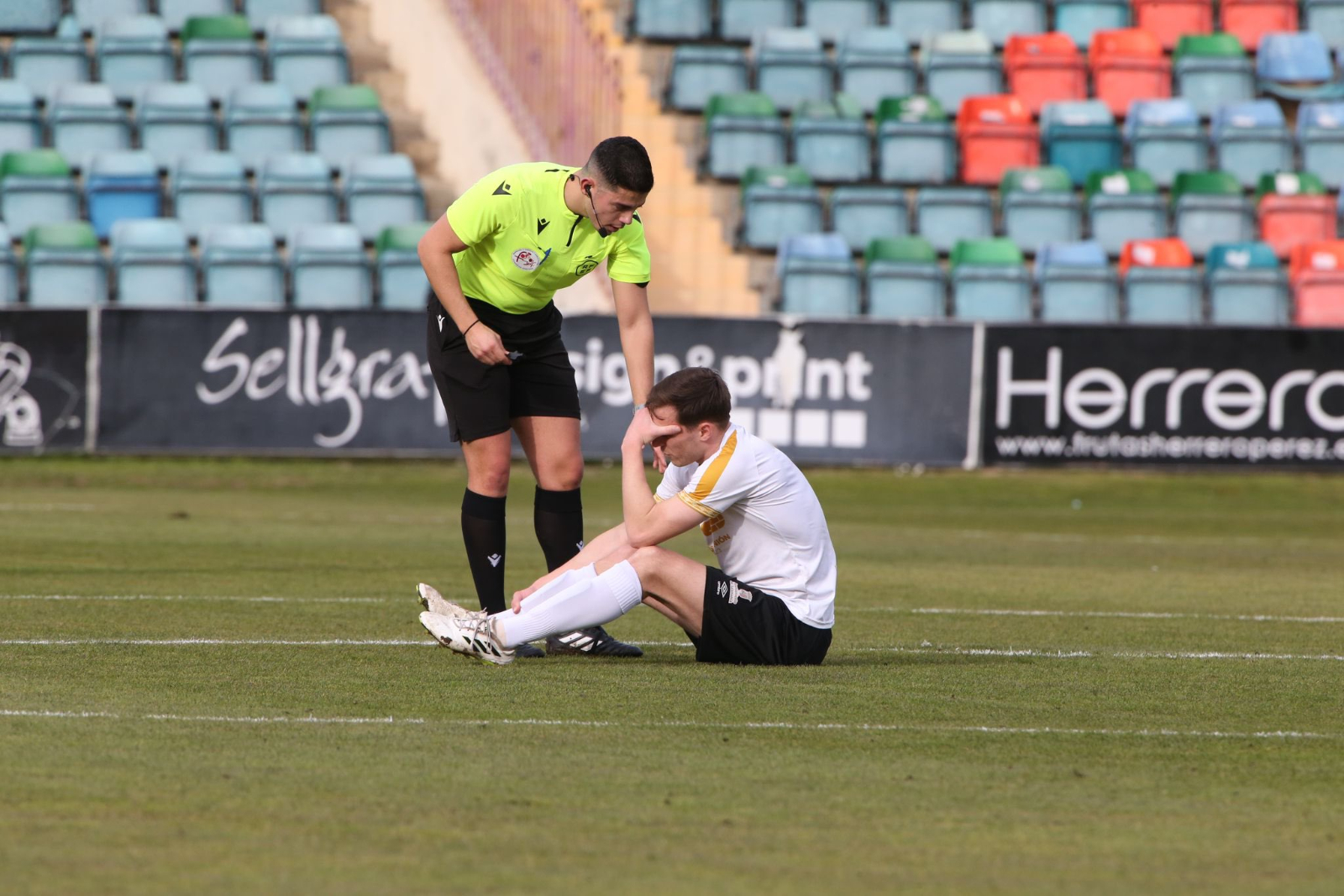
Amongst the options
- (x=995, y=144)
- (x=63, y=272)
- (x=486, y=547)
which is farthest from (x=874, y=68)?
(x=486, y=547)

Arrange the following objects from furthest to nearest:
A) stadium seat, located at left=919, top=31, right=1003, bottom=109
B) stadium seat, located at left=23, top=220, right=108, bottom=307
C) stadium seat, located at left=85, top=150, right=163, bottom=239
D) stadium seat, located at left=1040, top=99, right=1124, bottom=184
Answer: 1. stadium seat, located at left=919, top=31, right=1003, bottom=109
2. stadium seat, located at left=1040, top=99, right=1124, bottom=184
3. stadium seat, located at left=85, top=150, right=163, bottom=239
4. stadium seat, located at left=23, top=220, right=108, bottom=307

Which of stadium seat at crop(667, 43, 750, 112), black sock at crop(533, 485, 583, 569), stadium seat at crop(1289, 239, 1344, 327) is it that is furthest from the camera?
stadium seat at crop(667, 43, 750, 112)

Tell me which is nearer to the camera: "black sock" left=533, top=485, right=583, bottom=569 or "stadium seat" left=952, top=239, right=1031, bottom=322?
"black sock" left=533, top=485, right=583, bottom=569

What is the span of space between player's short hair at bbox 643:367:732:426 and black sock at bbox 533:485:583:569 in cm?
127

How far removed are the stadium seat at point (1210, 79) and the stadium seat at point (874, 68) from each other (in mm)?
3262

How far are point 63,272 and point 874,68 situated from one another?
31.3 ft

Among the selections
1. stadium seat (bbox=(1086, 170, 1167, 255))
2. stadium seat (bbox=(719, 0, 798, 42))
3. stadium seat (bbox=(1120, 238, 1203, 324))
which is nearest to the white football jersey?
stadium seat (bbox=(1120, 238, 1203, 324))

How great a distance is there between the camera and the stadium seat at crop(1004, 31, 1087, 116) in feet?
69.7

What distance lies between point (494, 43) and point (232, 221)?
4.29m

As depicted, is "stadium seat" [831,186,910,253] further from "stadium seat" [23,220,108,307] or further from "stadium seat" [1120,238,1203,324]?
"stadium seat" [23,220,108,307]

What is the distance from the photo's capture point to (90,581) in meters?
8.91

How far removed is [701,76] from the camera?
20859 mm

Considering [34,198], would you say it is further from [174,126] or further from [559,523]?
[559,523]

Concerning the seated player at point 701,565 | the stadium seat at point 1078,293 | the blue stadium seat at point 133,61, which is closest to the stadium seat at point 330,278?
the blue stadium seat at point 133,61
